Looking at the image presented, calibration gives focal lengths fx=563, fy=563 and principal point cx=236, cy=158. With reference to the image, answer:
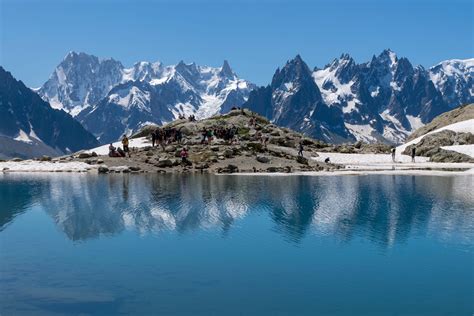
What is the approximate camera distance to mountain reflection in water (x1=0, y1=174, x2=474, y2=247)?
36.5 metres

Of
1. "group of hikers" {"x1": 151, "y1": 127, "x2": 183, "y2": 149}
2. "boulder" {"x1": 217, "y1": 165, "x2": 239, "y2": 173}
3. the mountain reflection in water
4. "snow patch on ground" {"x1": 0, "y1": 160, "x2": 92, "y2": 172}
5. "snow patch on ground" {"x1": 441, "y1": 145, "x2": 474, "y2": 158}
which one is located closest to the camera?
the mountain reflection in water

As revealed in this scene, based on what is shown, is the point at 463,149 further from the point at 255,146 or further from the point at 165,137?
the point at 165,137

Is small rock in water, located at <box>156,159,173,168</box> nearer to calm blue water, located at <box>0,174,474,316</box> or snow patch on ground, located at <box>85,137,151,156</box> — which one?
snow patch on ground, located at <box>85,137,151,156</box>

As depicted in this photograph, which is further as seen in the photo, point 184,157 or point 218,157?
point 218,157

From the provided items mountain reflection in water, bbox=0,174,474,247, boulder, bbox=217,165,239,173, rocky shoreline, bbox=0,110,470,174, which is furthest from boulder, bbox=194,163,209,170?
mountain reflection in water, bbox=0,174,474,247

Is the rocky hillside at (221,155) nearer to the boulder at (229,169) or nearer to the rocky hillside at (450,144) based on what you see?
the boulder at (229,169)

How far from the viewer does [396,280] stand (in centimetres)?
2475

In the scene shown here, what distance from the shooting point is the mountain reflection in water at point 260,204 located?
36.5 meters

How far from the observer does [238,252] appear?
29922 millimetres

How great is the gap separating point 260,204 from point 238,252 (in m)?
16.8

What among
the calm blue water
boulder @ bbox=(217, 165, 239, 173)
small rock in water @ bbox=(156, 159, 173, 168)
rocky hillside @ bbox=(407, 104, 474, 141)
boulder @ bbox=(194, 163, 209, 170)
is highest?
rocky hillside @ bbox=(407, 104, 474, 141)

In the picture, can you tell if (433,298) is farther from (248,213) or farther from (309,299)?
(248,213)

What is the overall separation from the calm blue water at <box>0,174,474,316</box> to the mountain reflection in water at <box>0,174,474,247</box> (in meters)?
0.17

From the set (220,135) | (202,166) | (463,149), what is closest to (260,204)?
(202,166)
